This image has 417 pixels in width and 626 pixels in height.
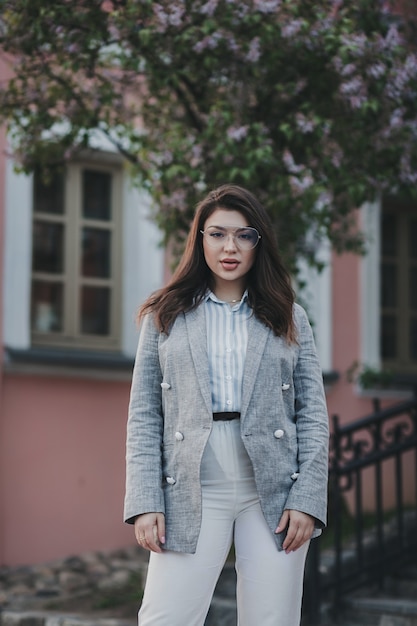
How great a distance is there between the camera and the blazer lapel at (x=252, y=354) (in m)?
3.35

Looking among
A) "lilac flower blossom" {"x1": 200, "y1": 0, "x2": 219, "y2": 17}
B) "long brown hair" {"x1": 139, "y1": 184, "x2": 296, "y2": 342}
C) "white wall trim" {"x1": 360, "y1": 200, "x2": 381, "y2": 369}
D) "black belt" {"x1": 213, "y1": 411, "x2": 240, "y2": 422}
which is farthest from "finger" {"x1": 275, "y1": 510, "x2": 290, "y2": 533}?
"white wall trim" {"x1": 360, "y1": 200, "x2": 381, "y2": 369}

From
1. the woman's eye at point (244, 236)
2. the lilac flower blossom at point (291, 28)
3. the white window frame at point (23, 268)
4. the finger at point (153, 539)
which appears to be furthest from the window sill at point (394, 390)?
the finger at point (153, 539)

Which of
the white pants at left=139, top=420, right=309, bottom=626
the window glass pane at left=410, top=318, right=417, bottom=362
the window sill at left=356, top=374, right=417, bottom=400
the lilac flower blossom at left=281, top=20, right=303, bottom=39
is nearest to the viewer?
the white pants at left=139, top=420, right=309, bottom=626

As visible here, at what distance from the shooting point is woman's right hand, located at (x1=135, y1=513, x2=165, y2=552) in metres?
3.28

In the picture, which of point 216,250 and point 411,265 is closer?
point 216,250

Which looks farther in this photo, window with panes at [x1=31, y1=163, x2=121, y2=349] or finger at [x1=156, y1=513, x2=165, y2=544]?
window with panes at [x1=31, y1=163, x2=121, y2=349]

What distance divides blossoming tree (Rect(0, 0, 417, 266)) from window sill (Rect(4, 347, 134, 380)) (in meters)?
2.03

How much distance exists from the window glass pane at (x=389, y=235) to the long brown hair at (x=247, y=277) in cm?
642

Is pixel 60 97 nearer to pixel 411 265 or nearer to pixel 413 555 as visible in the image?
pixel 413 555

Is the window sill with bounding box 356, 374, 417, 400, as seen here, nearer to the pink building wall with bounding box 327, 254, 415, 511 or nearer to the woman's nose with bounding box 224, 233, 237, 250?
the pink building wall with bounding box 327, 254, 415, 511

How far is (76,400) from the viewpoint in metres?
8.11

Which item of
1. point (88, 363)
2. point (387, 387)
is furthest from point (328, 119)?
point (387, 387)

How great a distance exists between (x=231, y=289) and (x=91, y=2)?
2298mm

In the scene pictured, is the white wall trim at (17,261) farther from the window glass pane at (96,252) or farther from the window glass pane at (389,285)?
the window glass pane at (389,285)
